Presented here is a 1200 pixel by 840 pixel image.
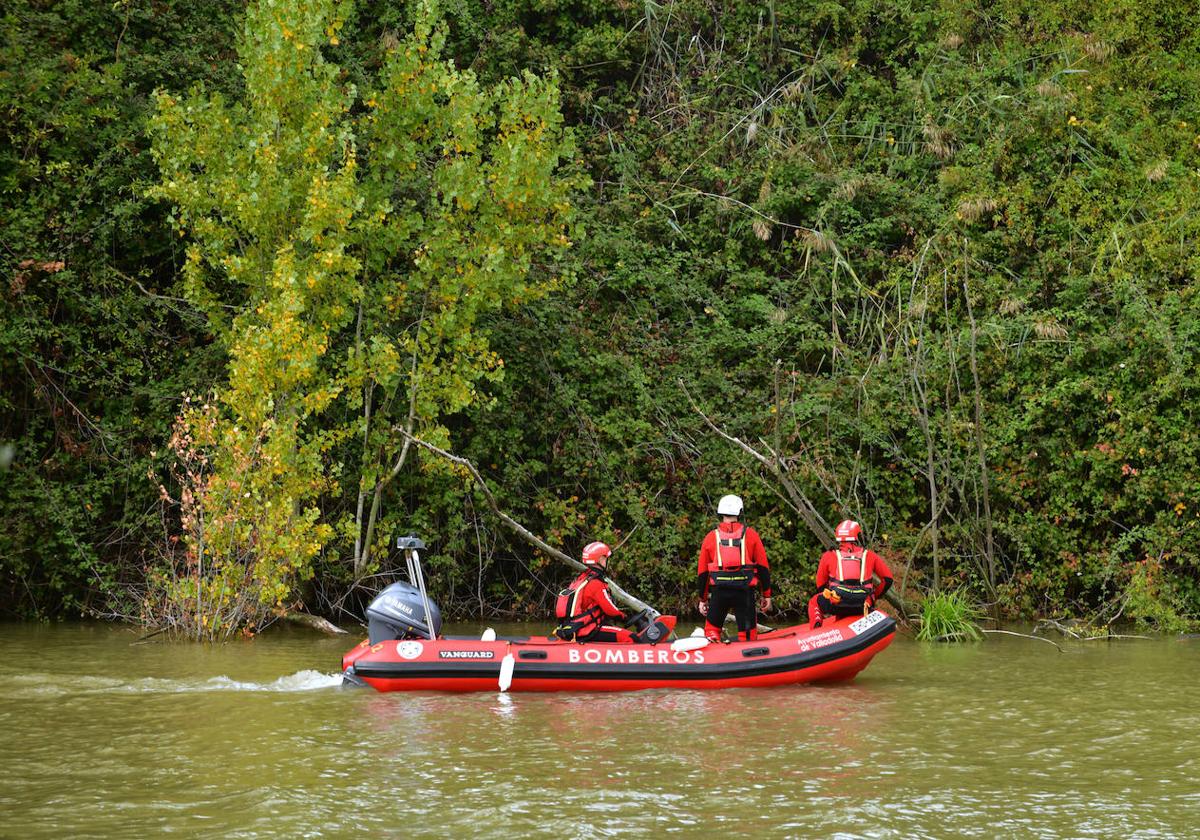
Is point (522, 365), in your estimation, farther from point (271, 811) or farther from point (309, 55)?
point (271, 811)

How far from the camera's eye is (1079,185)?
2084 cm

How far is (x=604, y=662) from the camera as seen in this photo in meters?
11.7

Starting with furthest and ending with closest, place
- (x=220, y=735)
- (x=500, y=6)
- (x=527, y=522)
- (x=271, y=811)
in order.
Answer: (x=500, y=6)
(x=527, y=522)
(x=220, y=735)
(x=271, y=811)

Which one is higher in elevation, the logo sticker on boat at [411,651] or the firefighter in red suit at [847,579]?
the firefighter in red suit at [847,579]

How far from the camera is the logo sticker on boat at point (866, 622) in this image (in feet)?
39.7

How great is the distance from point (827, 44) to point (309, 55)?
39.2ft

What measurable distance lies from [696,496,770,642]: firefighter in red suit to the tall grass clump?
371 cm

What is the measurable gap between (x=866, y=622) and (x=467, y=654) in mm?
3623

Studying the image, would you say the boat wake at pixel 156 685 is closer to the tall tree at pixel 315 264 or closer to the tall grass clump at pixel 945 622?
the tall tree at pixel 315 264

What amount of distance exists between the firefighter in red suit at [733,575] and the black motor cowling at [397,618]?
2673 mm


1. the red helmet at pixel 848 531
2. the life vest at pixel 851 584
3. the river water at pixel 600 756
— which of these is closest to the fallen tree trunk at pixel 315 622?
the river water at pixel 600 756

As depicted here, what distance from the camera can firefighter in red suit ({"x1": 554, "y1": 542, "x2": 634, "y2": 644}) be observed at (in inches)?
476

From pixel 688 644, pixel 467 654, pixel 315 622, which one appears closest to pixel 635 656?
pixel 688 644

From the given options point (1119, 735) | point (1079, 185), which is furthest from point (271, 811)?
point (1079, 185)
